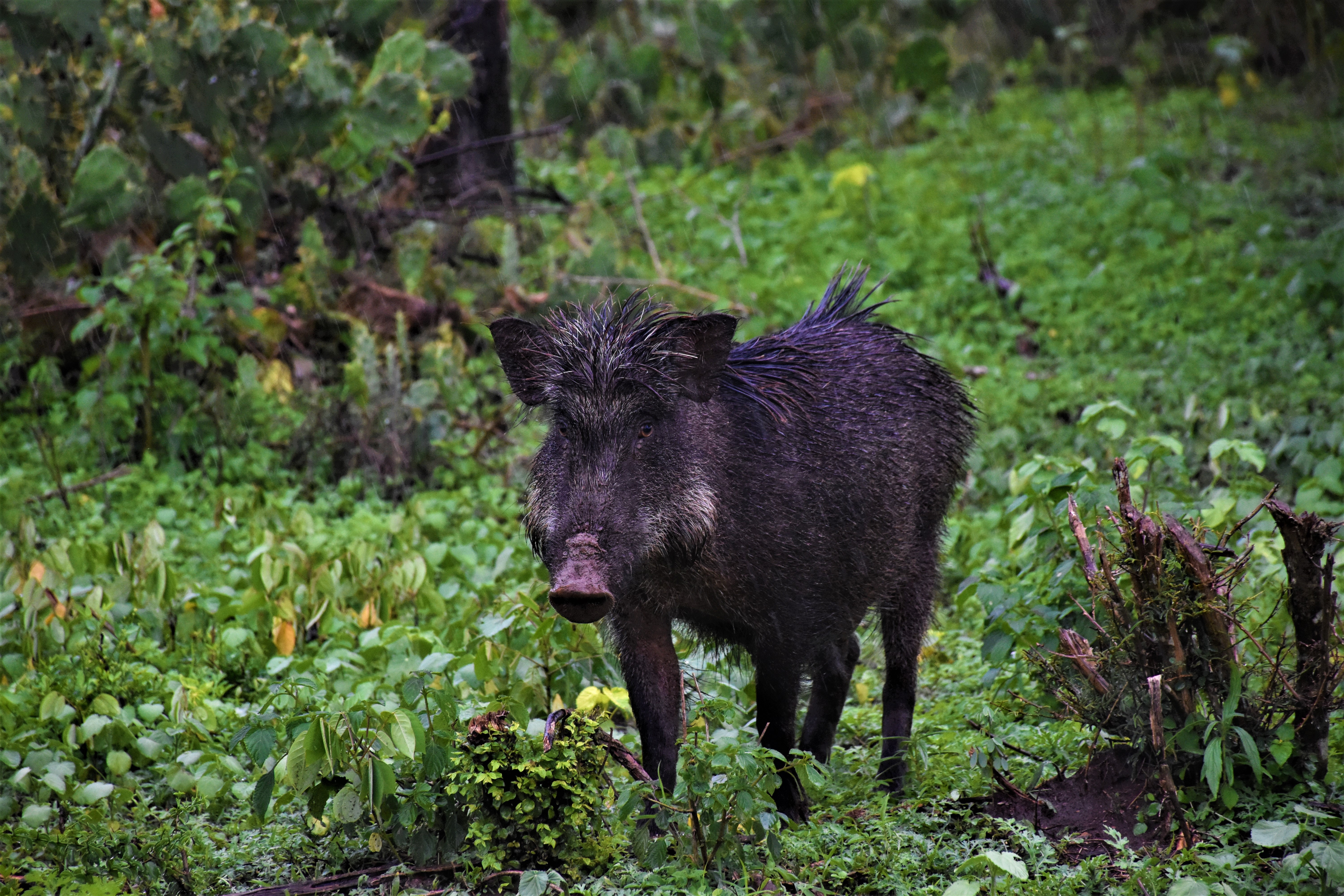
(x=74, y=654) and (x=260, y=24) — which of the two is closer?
(x=74, y=654)

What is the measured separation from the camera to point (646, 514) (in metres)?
3.50

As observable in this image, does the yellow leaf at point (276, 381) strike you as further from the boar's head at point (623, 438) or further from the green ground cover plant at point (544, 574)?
the boar's head at point (623, 438)

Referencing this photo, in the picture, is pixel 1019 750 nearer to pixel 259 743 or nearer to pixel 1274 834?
pixel 1274 834

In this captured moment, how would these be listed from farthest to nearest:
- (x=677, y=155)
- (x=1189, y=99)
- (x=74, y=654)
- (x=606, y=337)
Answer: (x=1189, y=99), (x=677, y=155), (x=74, y=654), (x=606, y=337)

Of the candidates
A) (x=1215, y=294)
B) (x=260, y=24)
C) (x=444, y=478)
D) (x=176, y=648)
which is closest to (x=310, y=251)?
(x=260, y=24)

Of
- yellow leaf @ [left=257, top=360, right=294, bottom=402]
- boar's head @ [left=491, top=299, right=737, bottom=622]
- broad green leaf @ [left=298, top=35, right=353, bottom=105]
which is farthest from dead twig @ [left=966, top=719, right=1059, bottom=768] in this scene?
broad green leaf @ [left=298, top=35, right=353, bottom=105]

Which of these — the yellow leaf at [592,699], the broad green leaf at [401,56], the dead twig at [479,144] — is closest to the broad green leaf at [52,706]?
the yellow leaf at [592,699]

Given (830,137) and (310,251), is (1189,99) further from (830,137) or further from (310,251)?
(310,251)

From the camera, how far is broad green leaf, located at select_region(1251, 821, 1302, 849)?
309 cm

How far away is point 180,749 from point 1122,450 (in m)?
4.54

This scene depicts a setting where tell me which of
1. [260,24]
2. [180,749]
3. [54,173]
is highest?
[260,24]

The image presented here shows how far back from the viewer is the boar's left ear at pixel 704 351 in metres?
3.71

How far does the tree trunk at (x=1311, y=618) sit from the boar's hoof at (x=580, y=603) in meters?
1.71

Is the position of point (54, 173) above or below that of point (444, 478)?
above
